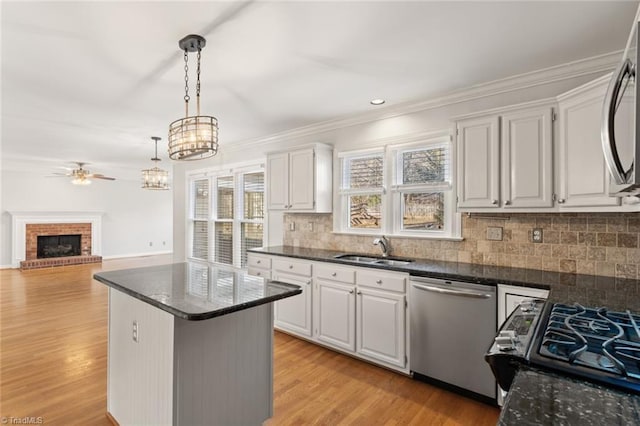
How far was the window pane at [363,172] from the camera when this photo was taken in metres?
3.75

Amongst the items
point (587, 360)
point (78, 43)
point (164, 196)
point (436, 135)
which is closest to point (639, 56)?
point (587, 360)

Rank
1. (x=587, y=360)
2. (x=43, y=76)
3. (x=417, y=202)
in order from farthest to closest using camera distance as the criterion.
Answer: (x=417, y=202)
(x=43, y=76)
(x=587, y=360)

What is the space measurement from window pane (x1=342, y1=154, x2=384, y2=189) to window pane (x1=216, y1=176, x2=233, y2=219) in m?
2.39

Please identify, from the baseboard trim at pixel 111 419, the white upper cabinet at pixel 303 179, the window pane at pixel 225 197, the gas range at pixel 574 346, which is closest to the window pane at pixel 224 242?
the window pane at pixel 225 197

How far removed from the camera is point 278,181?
425 centimetres

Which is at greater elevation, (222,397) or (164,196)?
(164,196)

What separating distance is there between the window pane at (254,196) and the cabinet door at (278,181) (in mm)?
724

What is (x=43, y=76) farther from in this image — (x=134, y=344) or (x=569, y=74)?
(x=569, y=74)

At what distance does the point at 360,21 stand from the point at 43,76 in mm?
2741

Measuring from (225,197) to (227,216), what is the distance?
33 cm

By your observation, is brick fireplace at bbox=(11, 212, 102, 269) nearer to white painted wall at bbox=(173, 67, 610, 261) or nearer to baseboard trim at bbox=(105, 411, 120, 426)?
white painted wall at bbox=(173, 67, 610, 261)

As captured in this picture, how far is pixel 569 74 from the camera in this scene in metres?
2.58

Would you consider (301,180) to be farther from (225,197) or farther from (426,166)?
(225,197)

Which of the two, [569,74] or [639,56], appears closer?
[639,56]
